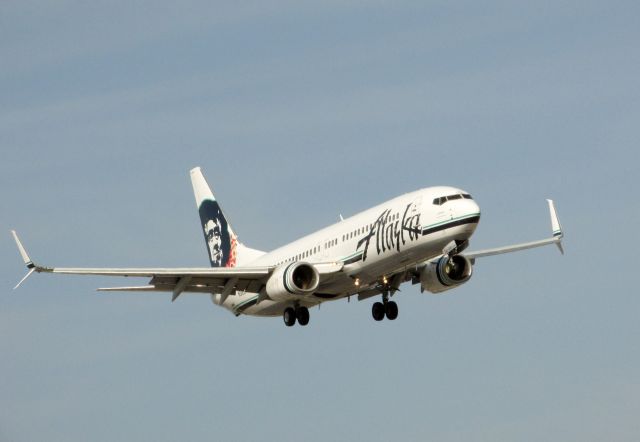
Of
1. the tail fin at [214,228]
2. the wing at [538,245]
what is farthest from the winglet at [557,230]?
the tail fin at [214,228]

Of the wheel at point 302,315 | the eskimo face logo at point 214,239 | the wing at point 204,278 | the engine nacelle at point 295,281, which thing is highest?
the eskimo face logo at point 214,239

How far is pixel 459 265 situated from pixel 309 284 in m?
6.83

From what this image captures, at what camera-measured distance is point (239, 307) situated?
2662 inches

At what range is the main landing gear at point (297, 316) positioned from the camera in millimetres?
63375

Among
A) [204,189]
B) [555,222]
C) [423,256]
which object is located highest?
[204,189]

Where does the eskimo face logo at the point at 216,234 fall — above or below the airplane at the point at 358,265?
above

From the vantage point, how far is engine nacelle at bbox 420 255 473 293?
203 ft

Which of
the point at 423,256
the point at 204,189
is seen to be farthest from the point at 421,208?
the point at 204,189

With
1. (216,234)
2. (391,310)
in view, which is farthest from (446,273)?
(216,234)

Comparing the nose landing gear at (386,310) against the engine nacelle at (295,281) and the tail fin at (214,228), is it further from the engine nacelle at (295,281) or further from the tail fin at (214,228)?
the tail fin at (214,228)

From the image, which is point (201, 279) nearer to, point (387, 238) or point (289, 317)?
point (289, 317)

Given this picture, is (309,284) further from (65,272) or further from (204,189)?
(204,189)

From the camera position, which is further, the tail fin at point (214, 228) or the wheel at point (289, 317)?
the tail fin at point (214, 228)

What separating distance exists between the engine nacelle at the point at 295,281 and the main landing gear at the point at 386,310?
Result: 17.1 ft
